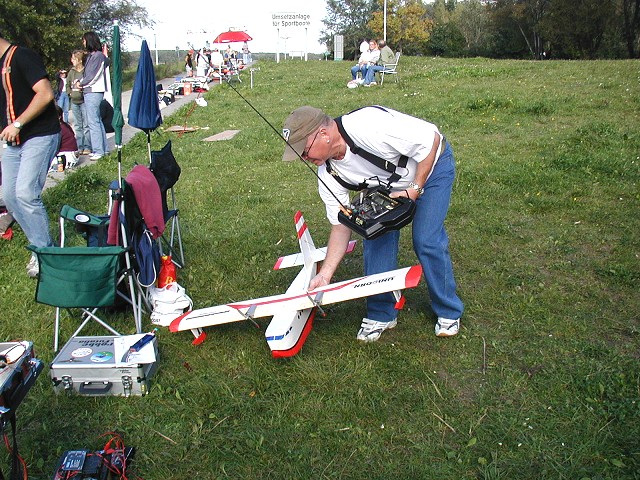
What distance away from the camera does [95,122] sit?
30.6 feet

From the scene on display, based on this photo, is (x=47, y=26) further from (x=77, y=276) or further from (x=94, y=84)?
(x=77, y=276)

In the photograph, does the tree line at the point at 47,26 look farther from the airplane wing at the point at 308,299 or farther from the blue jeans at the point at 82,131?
the airplane wing at the point at 308,299

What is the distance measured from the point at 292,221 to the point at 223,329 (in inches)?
94.8

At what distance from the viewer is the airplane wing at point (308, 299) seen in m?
3.39

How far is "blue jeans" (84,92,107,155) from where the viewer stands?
29.6 ft

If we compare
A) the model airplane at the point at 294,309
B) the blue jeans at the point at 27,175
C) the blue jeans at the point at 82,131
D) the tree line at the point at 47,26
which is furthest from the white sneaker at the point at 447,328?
the tree line at the point at 47,26

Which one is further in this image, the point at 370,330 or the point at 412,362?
the point at 370,330

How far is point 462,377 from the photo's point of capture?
11.4 feet

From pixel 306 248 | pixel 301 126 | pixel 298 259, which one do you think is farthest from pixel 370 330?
pixel 301 126

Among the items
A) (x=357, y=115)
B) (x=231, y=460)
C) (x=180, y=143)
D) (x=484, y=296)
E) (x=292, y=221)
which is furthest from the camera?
(x=180, y=143)

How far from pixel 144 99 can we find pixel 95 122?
505 cm

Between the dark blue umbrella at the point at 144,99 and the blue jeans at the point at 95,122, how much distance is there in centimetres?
470

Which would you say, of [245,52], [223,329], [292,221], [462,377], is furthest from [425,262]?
[245,52]

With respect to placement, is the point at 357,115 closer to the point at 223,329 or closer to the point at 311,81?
the point at 223,329
